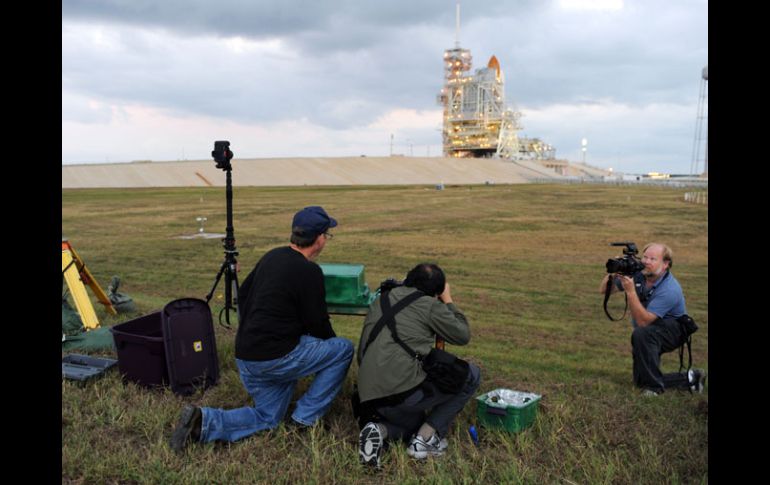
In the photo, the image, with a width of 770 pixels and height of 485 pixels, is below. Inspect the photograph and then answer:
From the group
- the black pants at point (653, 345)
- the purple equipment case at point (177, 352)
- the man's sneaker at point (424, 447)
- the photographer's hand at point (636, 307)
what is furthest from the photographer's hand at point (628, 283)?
the purple equipment case at point (177, 352)

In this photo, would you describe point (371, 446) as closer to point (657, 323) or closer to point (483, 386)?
point (483, 386)

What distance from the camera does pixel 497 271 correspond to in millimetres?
14164

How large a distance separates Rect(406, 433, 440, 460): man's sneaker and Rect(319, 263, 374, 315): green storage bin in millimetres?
1368

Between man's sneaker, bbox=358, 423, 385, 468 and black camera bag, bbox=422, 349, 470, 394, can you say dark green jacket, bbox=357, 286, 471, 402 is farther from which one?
man's sneaker, bbox=358, 423, 385, 468

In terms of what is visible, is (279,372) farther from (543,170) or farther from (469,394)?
(543,170)

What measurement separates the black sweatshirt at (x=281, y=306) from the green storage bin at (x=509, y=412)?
1.52 metres

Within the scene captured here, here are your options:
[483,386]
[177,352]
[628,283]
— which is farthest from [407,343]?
[628,283]

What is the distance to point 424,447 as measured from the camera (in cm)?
403

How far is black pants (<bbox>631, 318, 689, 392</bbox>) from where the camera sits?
18.6ft

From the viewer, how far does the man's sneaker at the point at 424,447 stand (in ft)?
13.1

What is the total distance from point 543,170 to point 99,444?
387 feet

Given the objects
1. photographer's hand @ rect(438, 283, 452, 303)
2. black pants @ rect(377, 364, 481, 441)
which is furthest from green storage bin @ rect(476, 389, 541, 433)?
photographer's hand @ rect(438, 283, 452, 303)

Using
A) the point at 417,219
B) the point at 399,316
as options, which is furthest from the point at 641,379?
the point at 417,219

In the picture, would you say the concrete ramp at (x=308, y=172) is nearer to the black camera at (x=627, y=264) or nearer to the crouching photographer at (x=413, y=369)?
the black camera at (x=627, y=264)
